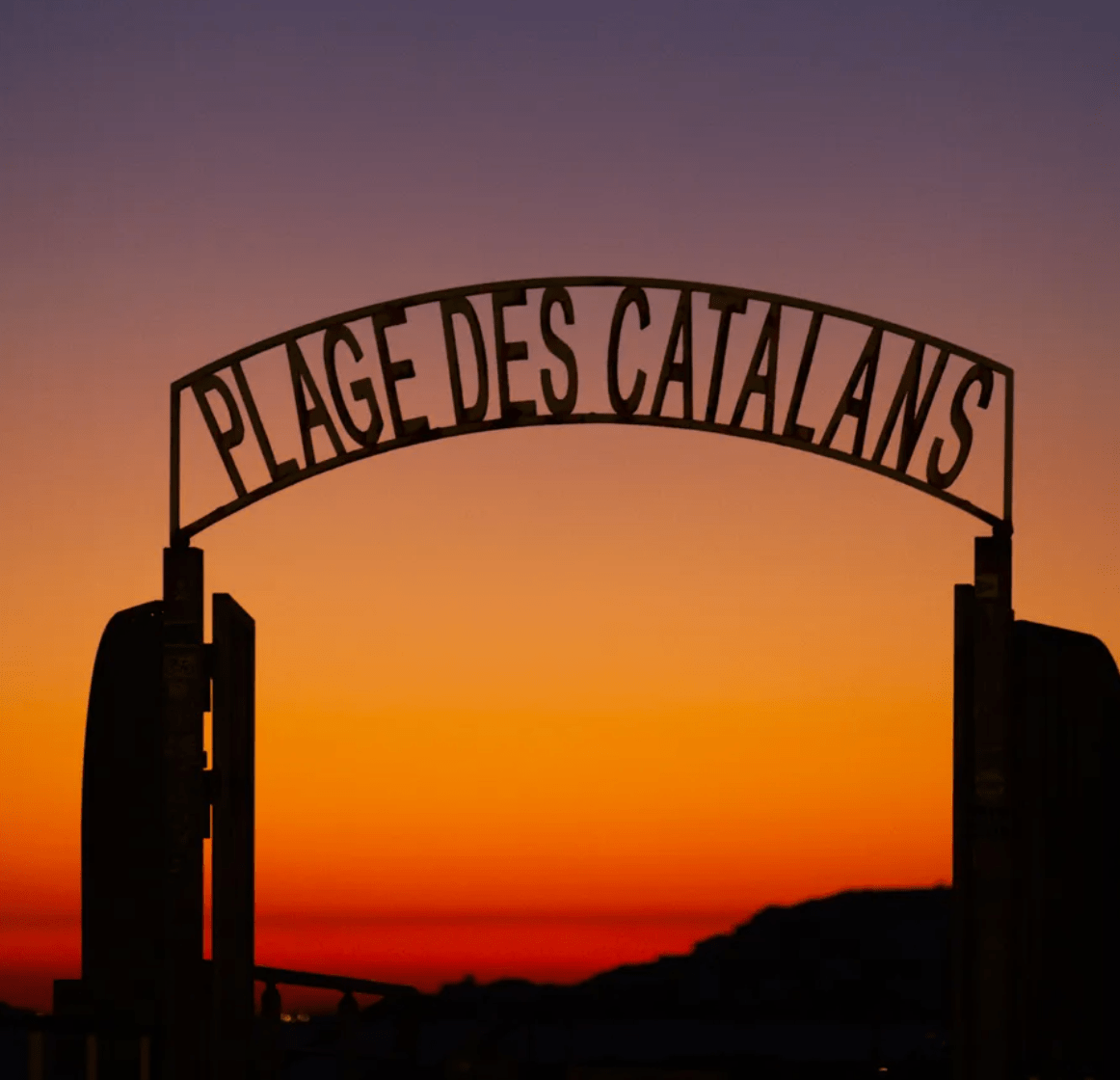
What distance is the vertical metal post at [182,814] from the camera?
460 inches

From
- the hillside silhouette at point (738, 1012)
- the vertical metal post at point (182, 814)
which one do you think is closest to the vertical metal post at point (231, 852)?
the vertical metal post at point (182, 814)

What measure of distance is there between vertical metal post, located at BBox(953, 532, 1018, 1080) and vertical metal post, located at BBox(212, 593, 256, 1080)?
3675 mm

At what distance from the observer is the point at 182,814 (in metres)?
11.8

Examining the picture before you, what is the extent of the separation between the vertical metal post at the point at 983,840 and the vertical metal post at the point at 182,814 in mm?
3860

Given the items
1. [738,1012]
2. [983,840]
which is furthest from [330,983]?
[983,840]

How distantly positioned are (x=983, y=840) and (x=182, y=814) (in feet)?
13.4

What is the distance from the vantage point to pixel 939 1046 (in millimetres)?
13906

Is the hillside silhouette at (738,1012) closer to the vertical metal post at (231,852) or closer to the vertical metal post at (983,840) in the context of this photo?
the vertical metal post at (983,840)

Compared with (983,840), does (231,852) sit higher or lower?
lower

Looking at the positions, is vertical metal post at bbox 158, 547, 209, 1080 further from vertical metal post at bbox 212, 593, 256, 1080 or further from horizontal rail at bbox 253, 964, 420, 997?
horizontal rail at bbox 253, 964, 420, 997

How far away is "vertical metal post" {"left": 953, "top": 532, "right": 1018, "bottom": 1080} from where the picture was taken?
11.6 m

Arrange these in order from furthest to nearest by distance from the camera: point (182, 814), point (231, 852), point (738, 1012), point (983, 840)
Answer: point (738, 1012) < point (231, 852) < point (182, 814) < point (983, 840)

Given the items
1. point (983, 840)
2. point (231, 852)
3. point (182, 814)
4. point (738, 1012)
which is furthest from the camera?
point (738, 1012)

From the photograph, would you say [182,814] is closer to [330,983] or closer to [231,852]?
[231,852]
